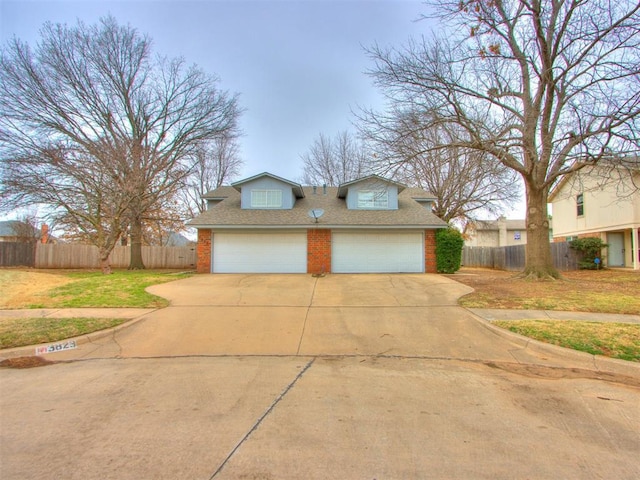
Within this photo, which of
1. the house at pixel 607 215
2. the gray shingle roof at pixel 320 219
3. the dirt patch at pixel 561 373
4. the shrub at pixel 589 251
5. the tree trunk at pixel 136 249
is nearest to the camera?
the dirt patch at pixel 561 373

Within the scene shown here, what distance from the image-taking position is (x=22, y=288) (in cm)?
1087

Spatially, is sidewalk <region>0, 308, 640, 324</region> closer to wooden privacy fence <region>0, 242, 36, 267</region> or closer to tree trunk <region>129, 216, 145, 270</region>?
tree trunk <region>129, 216, 145, 270</region>

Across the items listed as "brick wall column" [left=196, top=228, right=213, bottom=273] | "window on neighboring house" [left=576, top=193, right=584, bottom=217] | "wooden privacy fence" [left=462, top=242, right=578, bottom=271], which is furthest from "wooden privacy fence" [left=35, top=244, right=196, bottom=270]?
"window on neighboring house" [left=576, top=193, right=584, bottom=217]

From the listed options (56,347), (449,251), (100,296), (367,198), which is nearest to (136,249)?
(100,296)

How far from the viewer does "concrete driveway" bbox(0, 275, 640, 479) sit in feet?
8.79

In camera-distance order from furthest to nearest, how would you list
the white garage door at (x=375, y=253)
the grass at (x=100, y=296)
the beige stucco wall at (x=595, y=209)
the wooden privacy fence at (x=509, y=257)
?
the wooden privacy fence at (x=509, y=257)
the beige stucco wall at (x=595, y=209)
the white garage door at (x=375, y=253)
the grass at (x=100, y=296)

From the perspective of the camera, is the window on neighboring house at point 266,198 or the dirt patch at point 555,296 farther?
the window on neighboring house at point 266,198

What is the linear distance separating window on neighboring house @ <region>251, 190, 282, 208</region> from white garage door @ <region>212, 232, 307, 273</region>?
82.5 inches

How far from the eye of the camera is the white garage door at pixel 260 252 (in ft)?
52.1

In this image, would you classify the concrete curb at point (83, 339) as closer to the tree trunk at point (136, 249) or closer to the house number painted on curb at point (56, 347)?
the house number painted on curb at point (56, 347)

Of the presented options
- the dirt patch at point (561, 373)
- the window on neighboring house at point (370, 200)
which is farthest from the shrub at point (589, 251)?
the dirt patch at point (561, 373)

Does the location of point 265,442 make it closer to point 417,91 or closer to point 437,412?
point 437,412

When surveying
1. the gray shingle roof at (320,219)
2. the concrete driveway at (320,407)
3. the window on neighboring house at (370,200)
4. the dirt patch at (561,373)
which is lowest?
the concrete driveway at (320,407)

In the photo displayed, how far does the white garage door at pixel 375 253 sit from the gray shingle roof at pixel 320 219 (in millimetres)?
632
